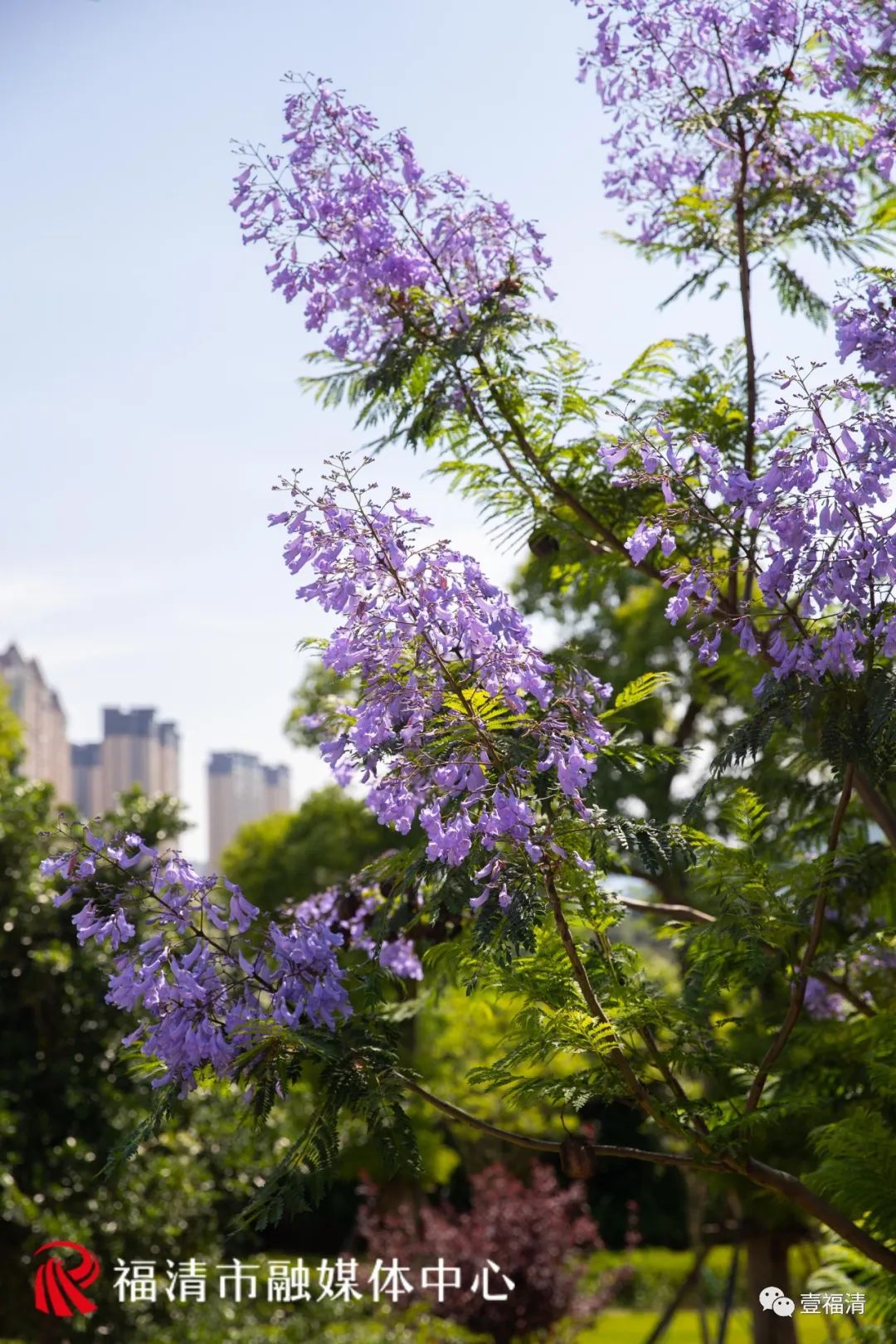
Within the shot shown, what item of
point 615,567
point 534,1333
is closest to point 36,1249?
point 534,1333

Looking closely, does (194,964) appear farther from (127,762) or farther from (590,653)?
(127,762)

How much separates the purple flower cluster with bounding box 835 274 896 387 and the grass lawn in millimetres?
10140

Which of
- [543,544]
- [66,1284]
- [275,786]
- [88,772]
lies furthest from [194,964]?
[275,786]

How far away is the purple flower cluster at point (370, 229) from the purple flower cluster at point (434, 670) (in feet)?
3.42

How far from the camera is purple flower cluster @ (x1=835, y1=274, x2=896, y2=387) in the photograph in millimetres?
2541

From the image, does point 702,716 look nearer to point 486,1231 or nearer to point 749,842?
point 486,1231

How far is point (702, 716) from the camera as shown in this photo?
12422mm

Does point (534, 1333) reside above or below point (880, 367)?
below

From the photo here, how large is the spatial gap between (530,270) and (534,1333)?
6.78 m

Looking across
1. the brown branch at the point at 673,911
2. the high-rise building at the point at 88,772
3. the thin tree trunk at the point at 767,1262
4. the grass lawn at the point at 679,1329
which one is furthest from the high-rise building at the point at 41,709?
the brown branch at the point at 673,911

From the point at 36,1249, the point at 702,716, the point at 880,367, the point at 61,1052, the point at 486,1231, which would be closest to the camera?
the point at 880,367

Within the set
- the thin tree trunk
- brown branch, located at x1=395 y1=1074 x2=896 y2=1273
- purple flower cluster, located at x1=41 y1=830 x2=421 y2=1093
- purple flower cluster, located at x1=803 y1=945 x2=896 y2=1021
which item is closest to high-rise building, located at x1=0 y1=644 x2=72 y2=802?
the thin tree trunk

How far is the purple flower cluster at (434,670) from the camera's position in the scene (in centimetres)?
238

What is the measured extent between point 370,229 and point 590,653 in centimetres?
116
